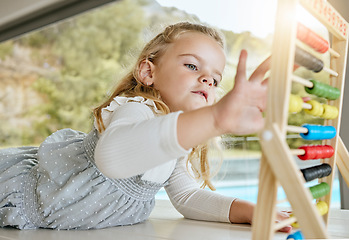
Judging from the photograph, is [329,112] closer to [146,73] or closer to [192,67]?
[192,67]

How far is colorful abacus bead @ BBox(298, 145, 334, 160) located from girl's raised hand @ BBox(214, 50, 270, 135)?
0.15m

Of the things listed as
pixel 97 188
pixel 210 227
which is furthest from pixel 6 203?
pixel 210 227

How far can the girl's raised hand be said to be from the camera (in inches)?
23.3

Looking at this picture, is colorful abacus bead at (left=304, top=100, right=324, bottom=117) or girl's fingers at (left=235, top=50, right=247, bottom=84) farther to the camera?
colorful abacus bead at (left=304, top=100, right=324, bottom=117)

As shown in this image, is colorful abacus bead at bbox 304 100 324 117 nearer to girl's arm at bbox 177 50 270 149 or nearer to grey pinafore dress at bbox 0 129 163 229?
girl's arm at bbox 177 50 270 149

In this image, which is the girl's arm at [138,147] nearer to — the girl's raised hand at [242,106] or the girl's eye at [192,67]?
the girl's raised hand at [242,106]

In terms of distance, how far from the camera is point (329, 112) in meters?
0.79

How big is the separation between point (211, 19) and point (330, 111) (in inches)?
190

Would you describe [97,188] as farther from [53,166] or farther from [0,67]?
[0,67]

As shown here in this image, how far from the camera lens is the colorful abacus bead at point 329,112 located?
30.8 inches

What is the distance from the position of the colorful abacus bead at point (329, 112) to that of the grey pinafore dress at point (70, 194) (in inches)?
16.9

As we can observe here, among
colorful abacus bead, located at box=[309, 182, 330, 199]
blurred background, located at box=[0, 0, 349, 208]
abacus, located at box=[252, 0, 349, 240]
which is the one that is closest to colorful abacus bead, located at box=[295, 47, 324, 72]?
abacus, located at box=[252, 0, 349, 240]

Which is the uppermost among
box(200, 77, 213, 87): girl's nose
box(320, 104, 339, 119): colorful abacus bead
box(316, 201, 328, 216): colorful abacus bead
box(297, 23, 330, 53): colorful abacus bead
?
box(297, 23, 330, 53): colorful abacus bead

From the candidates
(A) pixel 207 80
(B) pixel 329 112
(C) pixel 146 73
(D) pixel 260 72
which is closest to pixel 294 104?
(D) pixel 260 72
